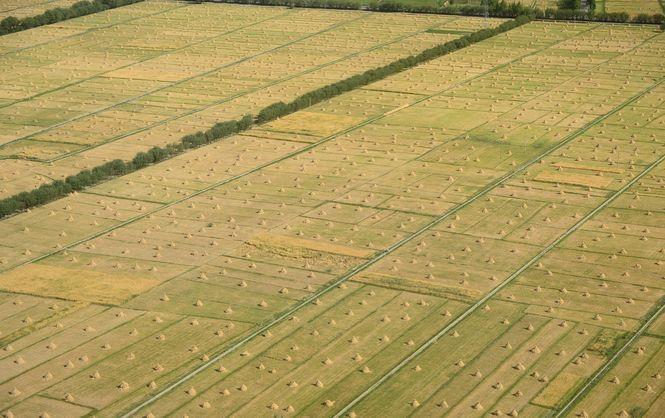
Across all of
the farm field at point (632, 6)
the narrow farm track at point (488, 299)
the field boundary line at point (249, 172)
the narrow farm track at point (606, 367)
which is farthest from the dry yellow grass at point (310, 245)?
the farm field at point (632, 6)

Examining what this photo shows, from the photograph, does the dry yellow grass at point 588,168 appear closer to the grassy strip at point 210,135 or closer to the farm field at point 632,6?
the grassy strip at point 210,135

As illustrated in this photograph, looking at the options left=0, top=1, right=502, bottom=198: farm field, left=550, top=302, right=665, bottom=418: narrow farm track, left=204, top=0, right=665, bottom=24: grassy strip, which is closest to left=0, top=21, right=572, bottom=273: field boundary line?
left=0, top=1, right=502, bottom=198: farm field

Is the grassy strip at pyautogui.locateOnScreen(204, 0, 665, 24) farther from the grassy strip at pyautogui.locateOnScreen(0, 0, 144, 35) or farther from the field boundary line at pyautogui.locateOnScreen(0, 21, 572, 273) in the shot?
the field boundary line at pyautogui.locateOnScreen(0, 21, 572, 273)

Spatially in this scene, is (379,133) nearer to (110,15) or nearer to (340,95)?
(340,95)

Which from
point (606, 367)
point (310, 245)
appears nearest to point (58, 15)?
point (310, 245)

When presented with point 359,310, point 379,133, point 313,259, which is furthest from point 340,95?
point 359,310

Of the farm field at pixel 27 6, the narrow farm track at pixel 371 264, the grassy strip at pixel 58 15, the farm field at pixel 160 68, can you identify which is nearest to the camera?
the narrow farm track at pixel 371 264
